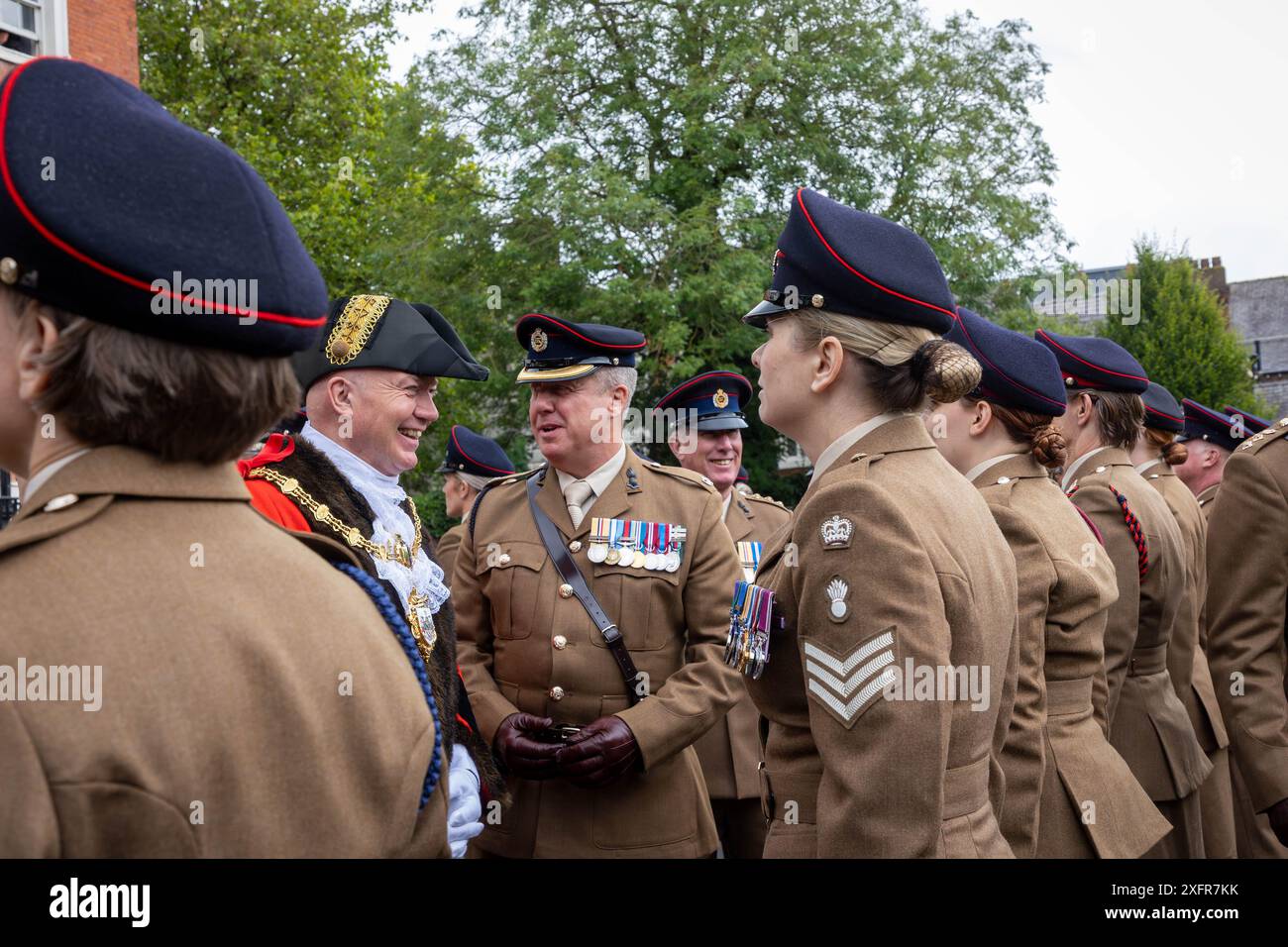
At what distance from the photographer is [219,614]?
1.40 metres

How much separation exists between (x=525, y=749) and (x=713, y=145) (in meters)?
17.7

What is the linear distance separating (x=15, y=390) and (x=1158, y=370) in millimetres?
27132

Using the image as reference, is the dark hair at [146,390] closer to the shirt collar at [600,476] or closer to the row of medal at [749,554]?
the shirt collar at [600,476]

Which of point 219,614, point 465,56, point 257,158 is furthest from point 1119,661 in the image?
point 257,158

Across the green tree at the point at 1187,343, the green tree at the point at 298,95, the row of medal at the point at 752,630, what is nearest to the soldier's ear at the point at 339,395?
the row of medal at the point at 752,630

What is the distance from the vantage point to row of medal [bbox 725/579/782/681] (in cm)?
258

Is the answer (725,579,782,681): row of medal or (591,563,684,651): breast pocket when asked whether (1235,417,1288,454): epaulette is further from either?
(725,579,782,681): row of medal

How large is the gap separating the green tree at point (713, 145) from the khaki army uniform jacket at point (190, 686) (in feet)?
55.7

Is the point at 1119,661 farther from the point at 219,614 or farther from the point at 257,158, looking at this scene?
the point at 257,158

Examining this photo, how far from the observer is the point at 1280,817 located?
3.83 meters

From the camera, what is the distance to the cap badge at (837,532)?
2.43 metres

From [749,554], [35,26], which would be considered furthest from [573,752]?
[35,26]

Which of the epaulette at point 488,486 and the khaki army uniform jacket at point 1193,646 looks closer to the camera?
the epaulette at point 488,486

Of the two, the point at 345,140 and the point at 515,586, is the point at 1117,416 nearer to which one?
the point at 515,586
